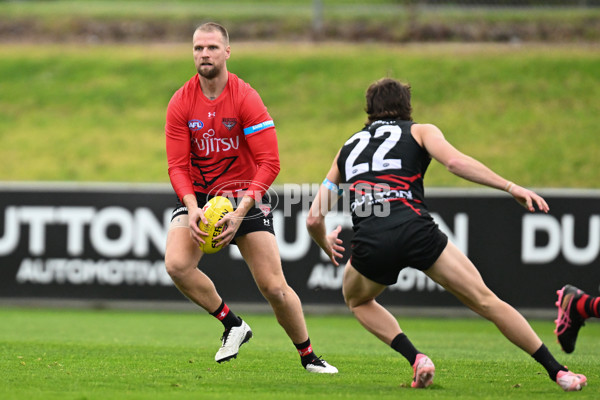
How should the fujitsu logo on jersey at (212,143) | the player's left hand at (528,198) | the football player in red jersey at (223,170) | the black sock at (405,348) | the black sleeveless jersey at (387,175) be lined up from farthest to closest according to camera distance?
the fujitsu logo on jersey at (212,143) < the football player in red jersey at (223,170) < the black sock at (405,348) < the black sleeveless jersey at (387,175) < the player's left hand at (528,198)

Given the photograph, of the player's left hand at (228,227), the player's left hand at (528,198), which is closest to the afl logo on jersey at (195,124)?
the player's left hand at (228,227)

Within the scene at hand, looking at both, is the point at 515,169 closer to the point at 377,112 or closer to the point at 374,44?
the point at 374,44

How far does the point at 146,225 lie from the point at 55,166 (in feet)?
20.2

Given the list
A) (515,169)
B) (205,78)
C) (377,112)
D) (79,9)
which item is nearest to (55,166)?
(79,9)

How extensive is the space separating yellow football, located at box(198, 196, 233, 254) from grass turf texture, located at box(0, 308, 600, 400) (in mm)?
974

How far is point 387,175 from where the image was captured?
592 centimetres

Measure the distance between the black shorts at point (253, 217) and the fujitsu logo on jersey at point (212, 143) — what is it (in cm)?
37

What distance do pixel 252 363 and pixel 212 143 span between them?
1960mm

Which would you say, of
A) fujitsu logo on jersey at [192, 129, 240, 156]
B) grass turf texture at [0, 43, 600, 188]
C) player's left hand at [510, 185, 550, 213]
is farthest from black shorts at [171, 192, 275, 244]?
grass turf texture at [0, 43, 600, 188]

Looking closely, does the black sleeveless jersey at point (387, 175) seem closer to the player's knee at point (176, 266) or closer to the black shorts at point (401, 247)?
the black shorts at point (401, 247)

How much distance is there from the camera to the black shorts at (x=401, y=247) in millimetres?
5750

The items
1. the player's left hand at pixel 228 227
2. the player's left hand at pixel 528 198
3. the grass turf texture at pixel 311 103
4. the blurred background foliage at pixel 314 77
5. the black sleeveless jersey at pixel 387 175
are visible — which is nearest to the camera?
the player's left hand at pixel 528 198

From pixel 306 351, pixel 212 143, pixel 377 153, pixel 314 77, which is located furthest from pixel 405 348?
pixel 314 77

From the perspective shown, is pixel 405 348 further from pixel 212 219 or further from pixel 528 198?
pixel 212 219
